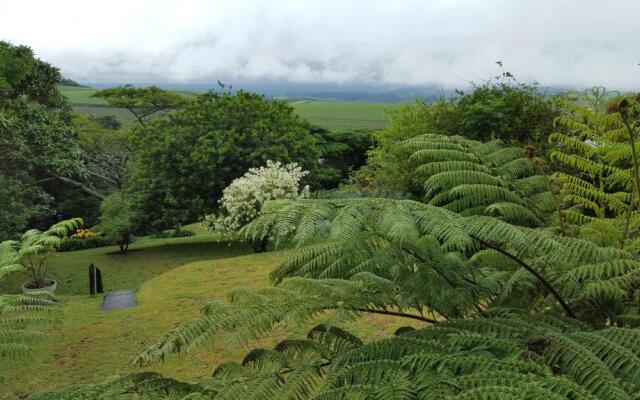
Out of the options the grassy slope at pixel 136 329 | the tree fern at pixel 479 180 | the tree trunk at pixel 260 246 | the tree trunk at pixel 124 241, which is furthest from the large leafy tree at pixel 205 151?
the tree fern at pixel 479 180

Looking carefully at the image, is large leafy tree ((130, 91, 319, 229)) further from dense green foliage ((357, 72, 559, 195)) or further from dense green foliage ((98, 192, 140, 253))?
dense green foliage ((357, 72, 559, 195))

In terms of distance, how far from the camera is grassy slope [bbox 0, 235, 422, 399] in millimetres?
6418

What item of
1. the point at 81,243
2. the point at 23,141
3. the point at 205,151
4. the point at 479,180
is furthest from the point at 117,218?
the point at 479,180

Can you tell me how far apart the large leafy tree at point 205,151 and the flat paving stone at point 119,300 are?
6.29 m

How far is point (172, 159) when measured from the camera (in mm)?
17500

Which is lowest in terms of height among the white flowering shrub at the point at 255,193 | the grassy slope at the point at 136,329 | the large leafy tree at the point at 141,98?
the grassy slope at the point at 136,329

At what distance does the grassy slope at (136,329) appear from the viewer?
6.42 m

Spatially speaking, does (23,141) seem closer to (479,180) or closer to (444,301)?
(479,180)

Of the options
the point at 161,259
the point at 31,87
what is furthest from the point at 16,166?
the point at 161,259

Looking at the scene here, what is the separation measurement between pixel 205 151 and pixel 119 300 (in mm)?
7401

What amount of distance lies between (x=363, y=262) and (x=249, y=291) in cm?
66

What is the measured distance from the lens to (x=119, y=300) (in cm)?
1012

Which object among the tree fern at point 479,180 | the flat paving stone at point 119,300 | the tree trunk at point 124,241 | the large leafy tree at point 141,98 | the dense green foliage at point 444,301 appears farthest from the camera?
the large leafy tree at point 141,98

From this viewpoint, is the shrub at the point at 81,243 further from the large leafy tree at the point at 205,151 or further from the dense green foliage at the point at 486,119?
the dense green foliage at the point at 486,119
